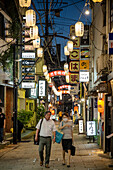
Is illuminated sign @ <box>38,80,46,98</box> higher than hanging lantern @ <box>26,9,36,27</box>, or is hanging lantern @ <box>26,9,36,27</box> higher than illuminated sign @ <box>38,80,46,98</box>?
hanging lantern @ <box>26,9,36,27</box>

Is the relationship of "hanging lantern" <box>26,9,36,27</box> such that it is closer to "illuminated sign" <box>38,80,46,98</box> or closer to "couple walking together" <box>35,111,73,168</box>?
"couple walking together" <box>35,111,73,168</box>

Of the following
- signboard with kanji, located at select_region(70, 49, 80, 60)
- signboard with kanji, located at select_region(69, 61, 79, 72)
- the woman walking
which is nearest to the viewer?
the woman walking

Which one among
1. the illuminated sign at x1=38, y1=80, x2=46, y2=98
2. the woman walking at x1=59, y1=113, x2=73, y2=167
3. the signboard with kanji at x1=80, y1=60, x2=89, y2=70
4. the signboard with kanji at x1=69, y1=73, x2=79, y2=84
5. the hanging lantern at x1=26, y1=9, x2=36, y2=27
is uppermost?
the hanging lantern at x1=26, y1=9, x2=36, y2=27

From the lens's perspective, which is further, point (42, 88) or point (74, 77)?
point (42, 88)

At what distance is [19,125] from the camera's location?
23.5 metres

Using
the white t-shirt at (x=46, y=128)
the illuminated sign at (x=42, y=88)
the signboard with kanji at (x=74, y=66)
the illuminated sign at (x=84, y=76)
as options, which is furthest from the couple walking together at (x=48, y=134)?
the illuminated sign at (x=42, y=88)

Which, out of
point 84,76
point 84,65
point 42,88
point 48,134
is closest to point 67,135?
point 48,134

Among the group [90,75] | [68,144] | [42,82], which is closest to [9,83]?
[90,75]

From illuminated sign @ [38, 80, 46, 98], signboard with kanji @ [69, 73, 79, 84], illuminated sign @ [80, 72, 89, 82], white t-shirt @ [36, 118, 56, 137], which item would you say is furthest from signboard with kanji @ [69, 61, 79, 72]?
white t-shirt @ [36, 118, 56, 137]

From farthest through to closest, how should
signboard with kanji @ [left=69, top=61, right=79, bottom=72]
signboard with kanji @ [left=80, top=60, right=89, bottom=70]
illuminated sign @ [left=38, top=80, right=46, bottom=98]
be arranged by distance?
illuminated sign @ [left=38, top=80, right=46, bottom=98] < signboard with kanji @ [left=69, top=61, right=79, bottom=72] < signboard with kanji @ [left=80, top=60, right=89, bottom=70]

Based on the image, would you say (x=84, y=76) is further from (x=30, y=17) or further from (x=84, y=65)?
(x=30, y=17)

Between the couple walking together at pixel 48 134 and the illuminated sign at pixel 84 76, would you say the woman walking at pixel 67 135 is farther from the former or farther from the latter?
the illuminated sign at pixel 84 76

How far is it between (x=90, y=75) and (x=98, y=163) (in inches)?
645

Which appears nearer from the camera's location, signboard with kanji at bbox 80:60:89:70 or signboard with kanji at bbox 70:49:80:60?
signboard with kanji at bbox 80:60:89:70
